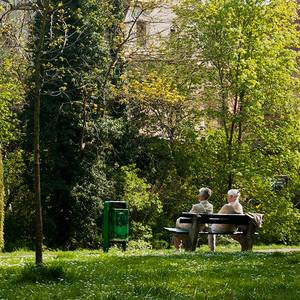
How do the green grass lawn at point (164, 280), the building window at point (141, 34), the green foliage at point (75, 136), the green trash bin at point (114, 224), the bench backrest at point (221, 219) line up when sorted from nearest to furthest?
1. the green grass lawn at point (164, 280)
2. the bench backrest at point (221, 219)
3. the green trash bin at point (114, 224)
4. the green foliage at point (75, 136)
5. the building window at point (141, 34)

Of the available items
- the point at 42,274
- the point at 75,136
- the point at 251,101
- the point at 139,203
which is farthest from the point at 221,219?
the point at 251,101

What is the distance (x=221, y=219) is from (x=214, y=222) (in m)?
0.17

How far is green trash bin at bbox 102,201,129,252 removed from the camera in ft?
51.4

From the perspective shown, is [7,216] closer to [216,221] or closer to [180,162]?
[180,162]

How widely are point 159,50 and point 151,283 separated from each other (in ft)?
74.1

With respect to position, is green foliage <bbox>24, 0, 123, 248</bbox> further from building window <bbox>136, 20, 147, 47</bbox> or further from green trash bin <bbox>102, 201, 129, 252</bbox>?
green trash bin <bbox>102, 201, 129, 252</bbox>

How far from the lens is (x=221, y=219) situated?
13.7 metres

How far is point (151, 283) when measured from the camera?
7883 millimetres

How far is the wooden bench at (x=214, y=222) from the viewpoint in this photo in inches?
534

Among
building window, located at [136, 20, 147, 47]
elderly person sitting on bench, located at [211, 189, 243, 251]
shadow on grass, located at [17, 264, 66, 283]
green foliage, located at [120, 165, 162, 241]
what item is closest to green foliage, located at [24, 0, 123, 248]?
green foliage, located at [120, 165, 162, 241]

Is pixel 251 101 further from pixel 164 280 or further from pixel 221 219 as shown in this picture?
pixel 164 280

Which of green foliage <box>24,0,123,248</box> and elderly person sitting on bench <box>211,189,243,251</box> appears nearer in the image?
elderly person sitting on bench <box>211,189,243,251</box>

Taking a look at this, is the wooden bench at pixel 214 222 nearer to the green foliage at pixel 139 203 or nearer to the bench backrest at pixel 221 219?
the bench backrest at pixel 221 219

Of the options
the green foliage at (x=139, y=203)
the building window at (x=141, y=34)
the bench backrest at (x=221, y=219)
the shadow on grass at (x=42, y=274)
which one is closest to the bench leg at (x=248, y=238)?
the bench backrest at (x=221, y=219)
